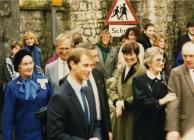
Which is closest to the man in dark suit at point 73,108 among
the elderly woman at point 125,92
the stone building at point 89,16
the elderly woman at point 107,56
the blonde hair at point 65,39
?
the blonde hair at point 65,39

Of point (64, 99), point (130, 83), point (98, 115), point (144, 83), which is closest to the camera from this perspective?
point (64, 99)

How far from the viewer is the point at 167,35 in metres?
20.2

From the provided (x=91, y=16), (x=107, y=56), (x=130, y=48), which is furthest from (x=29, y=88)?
(x=91, y=16)

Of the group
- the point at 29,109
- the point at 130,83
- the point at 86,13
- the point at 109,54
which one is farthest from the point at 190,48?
the point at 86,13

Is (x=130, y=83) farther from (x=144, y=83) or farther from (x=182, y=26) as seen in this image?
(x=182, y=26)

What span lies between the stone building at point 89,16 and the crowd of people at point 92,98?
9950 mm

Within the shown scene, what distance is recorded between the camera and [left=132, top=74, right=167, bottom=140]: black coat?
7.66m

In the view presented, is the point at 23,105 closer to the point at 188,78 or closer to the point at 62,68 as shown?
the point at 62,68

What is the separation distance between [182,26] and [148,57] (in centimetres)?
1314

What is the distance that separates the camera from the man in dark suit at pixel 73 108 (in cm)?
530

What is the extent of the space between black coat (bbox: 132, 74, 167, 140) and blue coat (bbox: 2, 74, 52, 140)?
5.21 ft

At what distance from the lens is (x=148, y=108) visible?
7695 mm

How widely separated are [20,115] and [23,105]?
0.12m

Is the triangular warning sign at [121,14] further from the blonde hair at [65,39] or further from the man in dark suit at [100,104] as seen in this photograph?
the man in dark suit at [100,104]
